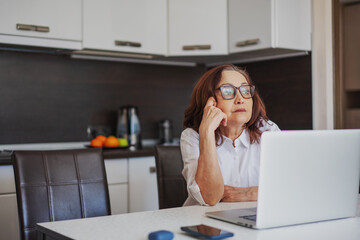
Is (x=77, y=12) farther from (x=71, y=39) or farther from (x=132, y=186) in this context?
(x=132, y=186)

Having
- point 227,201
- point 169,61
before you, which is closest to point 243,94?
point 227,201

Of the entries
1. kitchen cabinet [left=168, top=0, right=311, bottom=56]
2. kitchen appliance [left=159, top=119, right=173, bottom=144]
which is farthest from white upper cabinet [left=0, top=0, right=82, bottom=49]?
kitchen appliance [left=159, top=119, right=173, bottom=144]

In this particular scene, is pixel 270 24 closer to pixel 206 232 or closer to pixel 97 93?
pixel 97 93

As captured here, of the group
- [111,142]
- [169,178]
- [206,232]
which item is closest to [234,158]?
[169,178]

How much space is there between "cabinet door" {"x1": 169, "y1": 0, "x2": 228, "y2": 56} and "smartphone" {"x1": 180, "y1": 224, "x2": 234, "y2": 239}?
2.29m

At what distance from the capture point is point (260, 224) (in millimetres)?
1257

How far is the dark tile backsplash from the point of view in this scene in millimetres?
3148

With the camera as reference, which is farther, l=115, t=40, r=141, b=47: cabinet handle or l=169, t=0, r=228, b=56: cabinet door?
l=169, t=0, r=228, b=56: cabinet door

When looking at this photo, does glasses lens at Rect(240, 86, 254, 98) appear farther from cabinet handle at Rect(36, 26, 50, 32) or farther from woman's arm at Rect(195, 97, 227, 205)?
cabinet handle at Rect(36, 26, 50, 32)

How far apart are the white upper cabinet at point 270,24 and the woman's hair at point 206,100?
44.6 inches

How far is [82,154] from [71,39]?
126 cm

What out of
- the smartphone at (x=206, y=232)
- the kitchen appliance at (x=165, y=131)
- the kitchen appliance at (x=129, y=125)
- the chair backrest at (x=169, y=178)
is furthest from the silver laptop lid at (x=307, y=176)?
the kitchen appliance at (x=165, y=131)

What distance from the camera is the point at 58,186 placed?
1815 millimetres

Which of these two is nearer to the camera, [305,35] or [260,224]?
[260,224]
